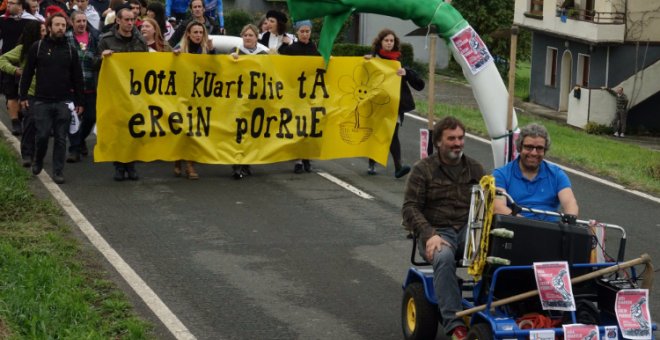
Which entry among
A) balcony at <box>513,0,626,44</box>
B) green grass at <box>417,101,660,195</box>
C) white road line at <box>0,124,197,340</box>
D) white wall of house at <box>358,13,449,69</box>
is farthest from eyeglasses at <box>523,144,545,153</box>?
white wall of house at <box>358,13,449,69</box>

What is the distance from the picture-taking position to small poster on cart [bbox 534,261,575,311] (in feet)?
25.1

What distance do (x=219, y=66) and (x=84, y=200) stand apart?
275 centimetres

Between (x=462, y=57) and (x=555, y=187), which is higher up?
(x=462, y=57)

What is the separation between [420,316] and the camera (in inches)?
347

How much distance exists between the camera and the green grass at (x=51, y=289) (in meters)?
8.88

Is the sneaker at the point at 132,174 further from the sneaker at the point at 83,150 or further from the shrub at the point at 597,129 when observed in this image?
the shrub at the point at 597,129

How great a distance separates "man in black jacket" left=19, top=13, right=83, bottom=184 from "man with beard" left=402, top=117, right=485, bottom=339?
7051 millimetres

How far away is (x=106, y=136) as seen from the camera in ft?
50.5

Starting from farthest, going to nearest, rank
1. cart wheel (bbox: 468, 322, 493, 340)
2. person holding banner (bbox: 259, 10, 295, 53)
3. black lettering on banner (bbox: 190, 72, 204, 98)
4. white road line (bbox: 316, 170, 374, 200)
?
person holding banner (bbox: 259, 10, 295, 53), black lettering on banner (bbox: 190, 72, 204, 98), white road line (bbox: 316, 170, 374, 200), cart wheel (bbox: 468, 322, 493, 340)

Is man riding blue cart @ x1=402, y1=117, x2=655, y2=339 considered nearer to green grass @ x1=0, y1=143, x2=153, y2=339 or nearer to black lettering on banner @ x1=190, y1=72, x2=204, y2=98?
green grass @ x1=0, y1=143, x2=153, y2=339

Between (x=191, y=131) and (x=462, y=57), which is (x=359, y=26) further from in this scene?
(x=462, y=57)

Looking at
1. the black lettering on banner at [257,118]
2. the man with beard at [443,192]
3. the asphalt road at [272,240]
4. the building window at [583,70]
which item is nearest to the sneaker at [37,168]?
the asphalt road at [272,240]

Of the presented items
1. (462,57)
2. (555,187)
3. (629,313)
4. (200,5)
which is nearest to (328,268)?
(462,57)

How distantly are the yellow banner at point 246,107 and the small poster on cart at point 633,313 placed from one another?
8311mm
